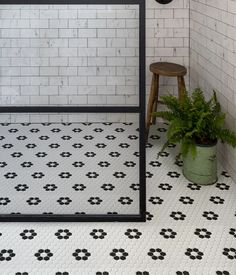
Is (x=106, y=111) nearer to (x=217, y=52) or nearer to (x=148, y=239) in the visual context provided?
(x=148, y=239)

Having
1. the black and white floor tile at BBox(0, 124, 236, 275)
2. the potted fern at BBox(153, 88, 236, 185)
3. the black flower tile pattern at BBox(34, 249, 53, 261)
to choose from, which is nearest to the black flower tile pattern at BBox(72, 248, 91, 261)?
the black and white floor tile at BBox(0, 124, 236, 275)

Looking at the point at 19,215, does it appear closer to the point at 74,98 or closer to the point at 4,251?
the point at 4,251

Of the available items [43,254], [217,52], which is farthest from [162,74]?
[43,254]

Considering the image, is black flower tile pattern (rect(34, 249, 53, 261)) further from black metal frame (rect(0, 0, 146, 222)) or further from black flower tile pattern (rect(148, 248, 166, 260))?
black flower tile pattern (rect(148, 248, 166, 260))

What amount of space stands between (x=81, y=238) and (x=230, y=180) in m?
1.32

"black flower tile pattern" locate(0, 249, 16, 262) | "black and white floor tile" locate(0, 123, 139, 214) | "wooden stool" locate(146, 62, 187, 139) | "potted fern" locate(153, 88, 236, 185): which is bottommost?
"black flower tile pattern" locate(0, 249, 16, 262)

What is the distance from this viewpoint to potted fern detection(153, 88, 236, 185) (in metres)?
3.21

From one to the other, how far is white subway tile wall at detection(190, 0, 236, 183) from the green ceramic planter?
171 mm

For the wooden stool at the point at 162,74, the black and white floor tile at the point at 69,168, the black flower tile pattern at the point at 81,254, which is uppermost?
the wooden stool at the point at 162,74

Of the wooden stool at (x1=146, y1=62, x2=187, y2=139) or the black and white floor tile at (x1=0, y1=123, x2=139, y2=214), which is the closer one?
the black and white floor tile at (x1=0, y1=123, x2=139, y2=214)

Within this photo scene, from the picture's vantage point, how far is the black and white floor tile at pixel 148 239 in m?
2.41

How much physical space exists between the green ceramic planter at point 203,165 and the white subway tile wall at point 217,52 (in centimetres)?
17

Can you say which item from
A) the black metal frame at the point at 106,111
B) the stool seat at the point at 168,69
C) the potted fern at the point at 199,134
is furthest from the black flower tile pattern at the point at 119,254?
the stool seat at the point at 168,69

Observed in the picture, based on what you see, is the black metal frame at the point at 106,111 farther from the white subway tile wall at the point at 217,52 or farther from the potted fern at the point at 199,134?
the white subway tile wall at the point at 217,52
